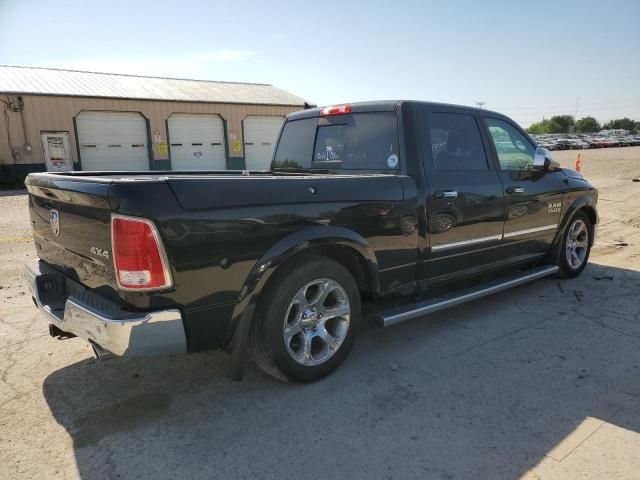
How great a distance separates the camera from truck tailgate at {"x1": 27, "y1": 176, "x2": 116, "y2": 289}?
257 cm

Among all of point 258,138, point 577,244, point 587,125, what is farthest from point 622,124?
point 577,244

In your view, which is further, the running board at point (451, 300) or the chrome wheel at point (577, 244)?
the chrome wheel at point (577, 244)

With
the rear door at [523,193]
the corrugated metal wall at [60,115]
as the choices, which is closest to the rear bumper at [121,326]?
the rear door at [523,193]

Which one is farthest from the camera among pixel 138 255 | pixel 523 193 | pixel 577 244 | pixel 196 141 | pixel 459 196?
pixel 196 141

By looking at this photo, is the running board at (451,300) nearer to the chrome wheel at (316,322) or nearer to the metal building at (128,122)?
the chrome wheel at (316,322)

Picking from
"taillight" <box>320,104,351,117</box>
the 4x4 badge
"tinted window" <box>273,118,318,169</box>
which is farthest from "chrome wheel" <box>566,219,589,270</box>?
the 4x4 badge

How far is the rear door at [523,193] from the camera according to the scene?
14.8ft

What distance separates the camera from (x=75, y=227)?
2889 mm

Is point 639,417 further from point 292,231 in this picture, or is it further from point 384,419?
point 292,231

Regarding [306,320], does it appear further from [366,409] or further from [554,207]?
[554,207]

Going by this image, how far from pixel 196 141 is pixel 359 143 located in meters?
22.6

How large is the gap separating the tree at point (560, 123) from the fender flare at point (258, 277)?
13114cm

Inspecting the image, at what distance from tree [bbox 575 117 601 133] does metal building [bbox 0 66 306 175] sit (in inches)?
4596

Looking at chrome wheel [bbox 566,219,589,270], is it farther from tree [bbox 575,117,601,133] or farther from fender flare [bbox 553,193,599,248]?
tree [bbox 575,117,601,133]
